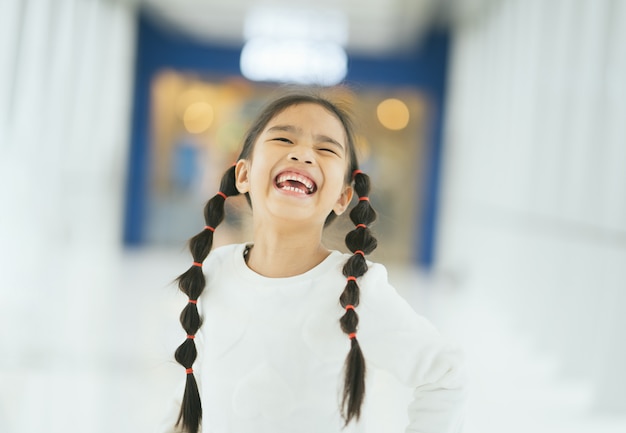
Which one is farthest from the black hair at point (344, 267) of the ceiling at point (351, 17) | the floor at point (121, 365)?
the ceiling at point (351, 17)

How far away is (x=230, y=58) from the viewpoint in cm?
1186

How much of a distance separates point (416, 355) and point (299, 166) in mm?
395

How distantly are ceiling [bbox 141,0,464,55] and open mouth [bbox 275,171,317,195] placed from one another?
25.7 ft

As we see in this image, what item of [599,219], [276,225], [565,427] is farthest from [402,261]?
[276,225]

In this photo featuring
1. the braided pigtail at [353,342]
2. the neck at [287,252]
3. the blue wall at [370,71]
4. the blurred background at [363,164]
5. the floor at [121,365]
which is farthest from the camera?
the blue wall at [370,71]

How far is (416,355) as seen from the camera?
49.2 inches

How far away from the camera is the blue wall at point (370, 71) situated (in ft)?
38.5

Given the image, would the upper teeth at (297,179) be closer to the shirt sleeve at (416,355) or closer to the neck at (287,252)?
Answer: the neck at (287,252)

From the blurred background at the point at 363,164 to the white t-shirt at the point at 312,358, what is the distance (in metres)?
0.26

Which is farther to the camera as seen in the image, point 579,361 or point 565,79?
point 565,79

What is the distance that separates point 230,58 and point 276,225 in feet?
35.8

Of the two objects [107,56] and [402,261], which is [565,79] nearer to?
[107,56]

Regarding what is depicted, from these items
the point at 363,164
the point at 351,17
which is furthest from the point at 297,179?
the point at 351,17

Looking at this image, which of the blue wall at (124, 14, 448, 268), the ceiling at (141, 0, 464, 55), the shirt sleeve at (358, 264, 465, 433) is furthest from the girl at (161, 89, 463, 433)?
the blue wall at (124, 14, 448, 268)
